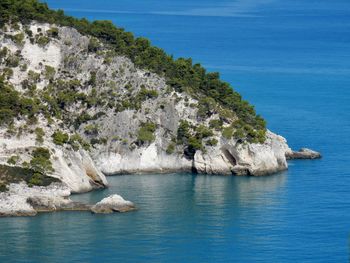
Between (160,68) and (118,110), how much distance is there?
8.35m

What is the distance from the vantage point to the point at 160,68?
564ft

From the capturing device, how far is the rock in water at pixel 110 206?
14400 cm

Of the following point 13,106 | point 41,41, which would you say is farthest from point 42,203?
point 41,41

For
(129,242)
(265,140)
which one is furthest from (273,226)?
(265,140)

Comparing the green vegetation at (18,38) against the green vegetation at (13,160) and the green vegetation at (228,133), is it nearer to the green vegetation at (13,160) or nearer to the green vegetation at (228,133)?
the green vegetation at (13,160)

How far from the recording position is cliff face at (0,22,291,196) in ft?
536

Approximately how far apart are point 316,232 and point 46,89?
40.1m

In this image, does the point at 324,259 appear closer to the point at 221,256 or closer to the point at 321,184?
the point at 221,256

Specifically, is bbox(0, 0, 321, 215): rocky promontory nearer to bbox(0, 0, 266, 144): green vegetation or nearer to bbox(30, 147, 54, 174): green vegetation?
bbox(0, 0, 266, 144): green vegetation

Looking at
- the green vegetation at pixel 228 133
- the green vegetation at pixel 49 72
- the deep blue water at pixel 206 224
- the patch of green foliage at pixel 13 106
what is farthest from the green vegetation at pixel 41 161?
the green vegetation at pixel 228 133

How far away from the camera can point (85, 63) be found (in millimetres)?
169500

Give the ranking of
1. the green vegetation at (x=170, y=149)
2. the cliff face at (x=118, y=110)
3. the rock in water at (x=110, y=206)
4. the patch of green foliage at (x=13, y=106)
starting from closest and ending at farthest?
the rock in water at (x=110, y=206) < the patch of green foliage at (x=13, y=106) < the cliff face at (x=118, y=110) < the green vegetation at (x=170, y=149)

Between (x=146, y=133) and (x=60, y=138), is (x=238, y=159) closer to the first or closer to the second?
(x=146, y=133)

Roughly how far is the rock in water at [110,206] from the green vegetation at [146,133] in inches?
795
